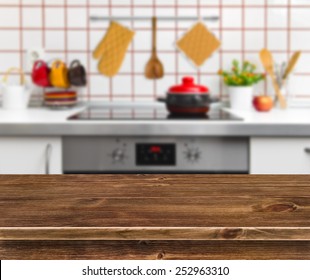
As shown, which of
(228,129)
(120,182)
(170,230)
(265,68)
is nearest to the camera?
(170,230)

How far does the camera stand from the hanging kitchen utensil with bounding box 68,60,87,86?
115 inches

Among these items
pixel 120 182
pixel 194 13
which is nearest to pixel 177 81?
pixel 194 13

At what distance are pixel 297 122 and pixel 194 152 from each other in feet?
1.27

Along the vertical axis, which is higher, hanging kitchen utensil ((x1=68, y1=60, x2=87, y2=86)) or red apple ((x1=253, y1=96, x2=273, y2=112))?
hanging kitchen utensil ((x1=68, y1=60, x2=87, y2=86))

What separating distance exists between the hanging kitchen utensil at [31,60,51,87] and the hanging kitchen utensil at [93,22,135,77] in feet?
0.82

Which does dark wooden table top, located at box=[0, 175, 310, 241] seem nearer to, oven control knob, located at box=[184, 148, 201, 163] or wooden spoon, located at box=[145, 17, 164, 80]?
oven control knob, located at box=[184, 148, 201, 163]

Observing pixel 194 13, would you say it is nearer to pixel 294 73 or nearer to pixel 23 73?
pixel 294 73

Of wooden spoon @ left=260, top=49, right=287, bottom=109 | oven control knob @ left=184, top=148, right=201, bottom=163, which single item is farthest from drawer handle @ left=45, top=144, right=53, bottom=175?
wooden spoon @ left=260, top=49, right=287, bottom=109

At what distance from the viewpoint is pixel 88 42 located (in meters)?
3.05

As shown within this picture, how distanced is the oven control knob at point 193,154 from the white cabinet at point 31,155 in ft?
1.52

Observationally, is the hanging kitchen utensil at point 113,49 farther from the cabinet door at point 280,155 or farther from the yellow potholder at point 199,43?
the cabinet door at point 280,155

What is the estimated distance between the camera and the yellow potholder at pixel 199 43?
3057 millimetres

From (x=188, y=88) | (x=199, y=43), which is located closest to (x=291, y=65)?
(x=199, y=43)

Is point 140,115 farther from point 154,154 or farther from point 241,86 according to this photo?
point 241,86
